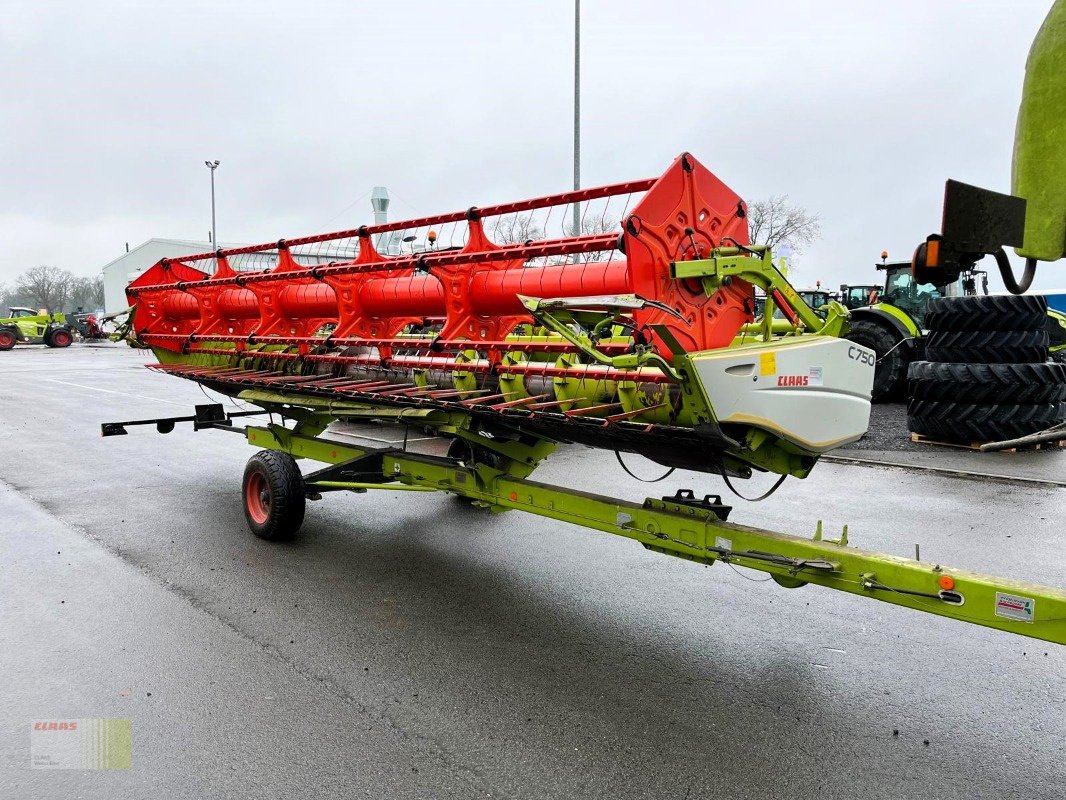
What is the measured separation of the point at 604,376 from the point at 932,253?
1855 mm

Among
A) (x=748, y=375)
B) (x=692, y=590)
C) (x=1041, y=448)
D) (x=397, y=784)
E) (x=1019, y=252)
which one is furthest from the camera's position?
(x=1041, y=448)

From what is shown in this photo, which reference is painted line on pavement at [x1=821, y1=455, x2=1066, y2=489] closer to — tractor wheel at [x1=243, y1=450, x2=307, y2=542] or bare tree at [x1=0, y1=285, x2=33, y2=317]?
tractor wheel at [x1=243, y1=450, x2=307, y2=542]

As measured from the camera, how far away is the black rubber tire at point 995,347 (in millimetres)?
9719

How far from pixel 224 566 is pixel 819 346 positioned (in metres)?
4.26

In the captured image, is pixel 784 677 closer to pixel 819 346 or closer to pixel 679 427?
pixel 679 427

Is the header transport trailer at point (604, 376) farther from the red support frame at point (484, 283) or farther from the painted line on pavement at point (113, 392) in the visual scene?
the painted line on pavement at point (113, 392)

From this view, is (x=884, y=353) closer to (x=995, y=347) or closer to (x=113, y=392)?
(x=995, y=347)

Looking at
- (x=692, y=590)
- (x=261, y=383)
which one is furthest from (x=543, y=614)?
(x=261, y=383)

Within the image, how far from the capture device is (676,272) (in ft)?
11.2

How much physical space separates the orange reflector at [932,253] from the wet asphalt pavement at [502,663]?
6.48 ft

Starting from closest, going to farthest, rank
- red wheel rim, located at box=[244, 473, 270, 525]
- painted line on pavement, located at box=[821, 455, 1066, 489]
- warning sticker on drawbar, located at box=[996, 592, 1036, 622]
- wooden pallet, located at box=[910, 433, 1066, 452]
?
warning sticker on drawbar, located at box=[996, 592, 1036, 622]
red wheel rim, located at box=[244, 473, 270, 525]
painted line on pavement, located at box=[821, 455, 1066, 489]
wooden pallet, located at box=[910, 433, 1066, 452]

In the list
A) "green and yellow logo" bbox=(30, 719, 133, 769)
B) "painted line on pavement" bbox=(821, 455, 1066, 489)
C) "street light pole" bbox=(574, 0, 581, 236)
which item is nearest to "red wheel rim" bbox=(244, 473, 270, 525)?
"green and yellow logo" bbox=(30, 719, 133, 769)

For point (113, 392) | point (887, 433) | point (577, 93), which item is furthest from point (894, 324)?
point (113, 392)

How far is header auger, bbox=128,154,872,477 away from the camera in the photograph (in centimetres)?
341
